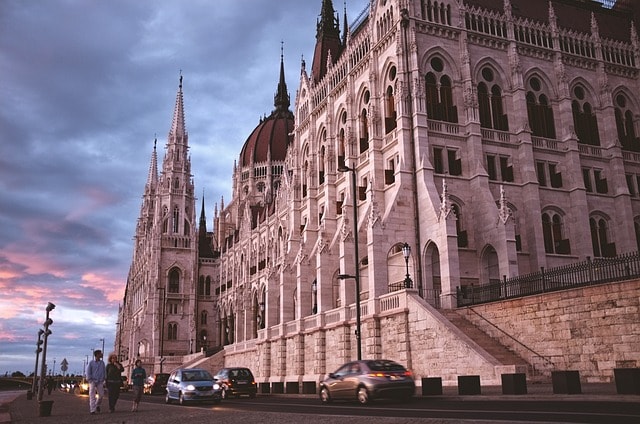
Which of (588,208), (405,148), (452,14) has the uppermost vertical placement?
(452,14)

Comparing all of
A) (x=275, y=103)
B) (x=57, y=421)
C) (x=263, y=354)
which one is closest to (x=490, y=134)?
(x=263, y=354)

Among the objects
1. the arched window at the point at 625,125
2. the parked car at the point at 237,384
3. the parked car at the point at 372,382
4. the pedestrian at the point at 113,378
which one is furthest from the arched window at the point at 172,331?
the parked car at the point at 372,382

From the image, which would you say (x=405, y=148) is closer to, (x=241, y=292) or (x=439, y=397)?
(x=439, y=397)

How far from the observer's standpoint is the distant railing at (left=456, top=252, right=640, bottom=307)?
2447cm

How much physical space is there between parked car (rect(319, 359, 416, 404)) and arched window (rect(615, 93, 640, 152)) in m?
35.0

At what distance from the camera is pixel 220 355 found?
64.9 meters

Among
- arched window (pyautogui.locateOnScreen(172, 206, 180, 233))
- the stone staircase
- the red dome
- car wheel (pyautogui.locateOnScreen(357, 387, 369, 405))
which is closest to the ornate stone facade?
the stone staircase

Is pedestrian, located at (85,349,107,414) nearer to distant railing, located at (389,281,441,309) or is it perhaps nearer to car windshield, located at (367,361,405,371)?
car windshield, located at (367,361,405,371)

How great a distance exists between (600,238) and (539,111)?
976 centimetres

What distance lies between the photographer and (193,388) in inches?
977

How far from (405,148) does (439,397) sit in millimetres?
21795

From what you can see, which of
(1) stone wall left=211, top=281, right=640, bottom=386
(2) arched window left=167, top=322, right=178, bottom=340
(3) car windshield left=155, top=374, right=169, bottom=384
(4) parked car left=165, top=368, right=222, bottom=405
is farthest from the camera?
(2) arched window left=167, top=322, right=178, bottom=340

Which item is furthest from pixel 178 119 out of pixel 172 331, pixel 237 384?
pixel 237 384

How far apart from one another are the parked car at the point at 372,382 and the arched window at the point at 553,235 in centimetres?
2452
